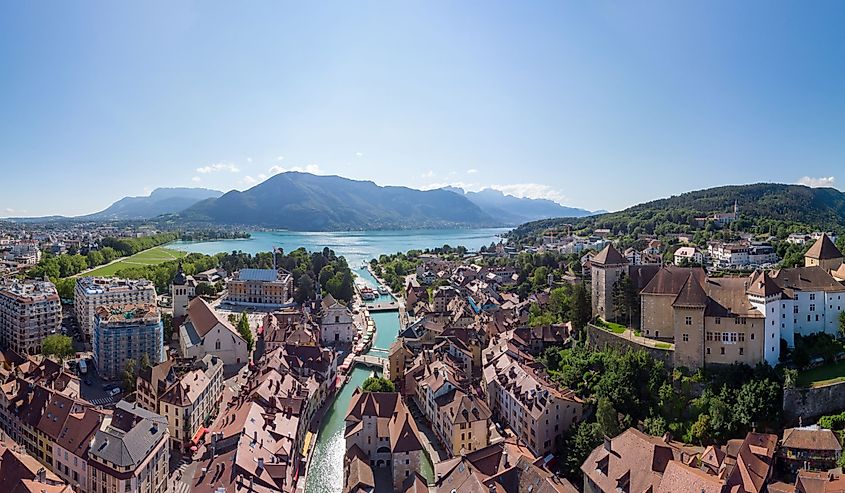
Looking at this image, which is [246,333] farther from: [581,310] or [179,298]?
[581,310]

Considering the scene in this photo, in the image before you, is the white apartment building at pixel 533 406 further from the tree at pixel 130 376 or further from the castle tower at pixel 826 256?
the tree at pixel 130 376

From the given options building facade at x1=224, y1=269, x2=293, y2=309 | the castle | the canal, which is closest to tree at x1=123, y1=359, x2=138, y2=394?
the canal

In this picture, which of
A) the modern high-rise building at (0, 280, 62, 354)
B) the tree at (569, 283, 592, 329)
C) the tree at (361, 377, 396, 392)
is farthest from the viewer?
the modern high-rise building at (0, 280, 62, 354)

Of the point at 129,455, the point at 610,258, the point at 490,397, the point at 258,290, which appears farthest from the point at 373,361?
the point at 258,290

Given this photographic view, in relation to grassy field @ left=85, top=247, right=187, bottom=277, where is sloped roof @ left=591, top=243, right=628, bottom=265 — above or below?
above

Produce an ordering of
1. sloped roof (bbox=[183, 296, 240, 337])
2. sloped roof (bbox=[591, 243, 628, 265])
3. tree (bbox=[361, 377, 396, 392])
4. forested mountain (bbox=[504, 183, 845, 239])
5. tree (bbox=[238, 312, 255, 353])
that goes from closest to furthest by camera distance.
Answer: tree (bbox=[361, 377, 396, 392]) < sloped roof (bbox=[591, 243, 628, 265]) < sloped roof (bbox=[183, 296, 240, 337]) < tree (bbox=[238, 312, 255, 353]) < forested mountain (bbox=[504, 183, 845, 239])

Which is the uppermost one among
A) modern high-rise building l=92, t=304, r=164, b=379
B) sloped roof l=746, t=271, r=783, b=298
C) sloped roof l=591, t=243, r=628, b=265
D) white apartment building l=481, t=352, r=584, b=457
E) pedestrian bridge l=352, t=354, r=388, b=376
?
sloped roof l=591, t=243, r=628, b=265

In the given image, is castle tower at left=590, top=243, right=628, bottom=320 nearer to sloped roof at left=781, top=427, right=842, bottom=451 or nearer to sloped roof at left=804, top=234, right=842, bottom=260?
sloped roof at left=804, top=234, right=842, bottom=260

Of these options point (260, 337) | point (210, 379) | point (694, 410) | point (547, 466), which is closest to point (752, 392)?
point (694, 410)

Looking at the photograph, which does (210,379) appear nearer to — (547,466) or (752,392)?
(547,466)
